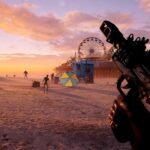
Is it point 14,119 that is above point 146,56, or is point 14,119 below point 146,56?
below

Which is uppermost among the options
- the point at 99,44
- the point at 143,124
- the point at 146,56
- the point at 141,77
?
the point at 99,44

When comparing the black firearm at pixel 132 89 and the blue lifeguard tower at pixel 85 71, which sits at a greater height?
the blue lifeguard tower at pixel 85 71

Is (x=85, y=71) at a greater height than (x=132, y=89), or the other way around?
(x=85, y=71)

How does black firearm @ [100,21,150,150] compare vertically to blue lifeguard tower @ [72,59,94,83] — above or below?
below

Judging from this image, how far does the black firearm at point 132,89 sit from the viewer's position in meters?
2.96

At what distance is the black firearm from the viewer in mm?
2965

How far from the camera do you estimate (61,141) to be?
32.2 ft

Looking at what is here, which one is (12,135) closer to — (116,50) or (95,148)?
(95,148)

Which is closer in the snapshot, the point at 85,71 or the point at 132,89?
the point at 132,89

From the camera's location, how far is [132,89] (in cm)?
323

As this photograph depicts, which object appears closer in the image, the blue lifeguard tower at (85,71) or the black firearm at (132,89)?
the black firearm at (132,89)

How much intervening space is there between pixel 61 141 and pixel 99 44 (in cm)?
6063

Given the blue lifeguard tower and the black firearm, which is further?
the blue lifeguard tower

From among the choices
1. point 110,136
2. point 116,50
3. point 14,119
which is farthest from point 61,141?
point 116,50
